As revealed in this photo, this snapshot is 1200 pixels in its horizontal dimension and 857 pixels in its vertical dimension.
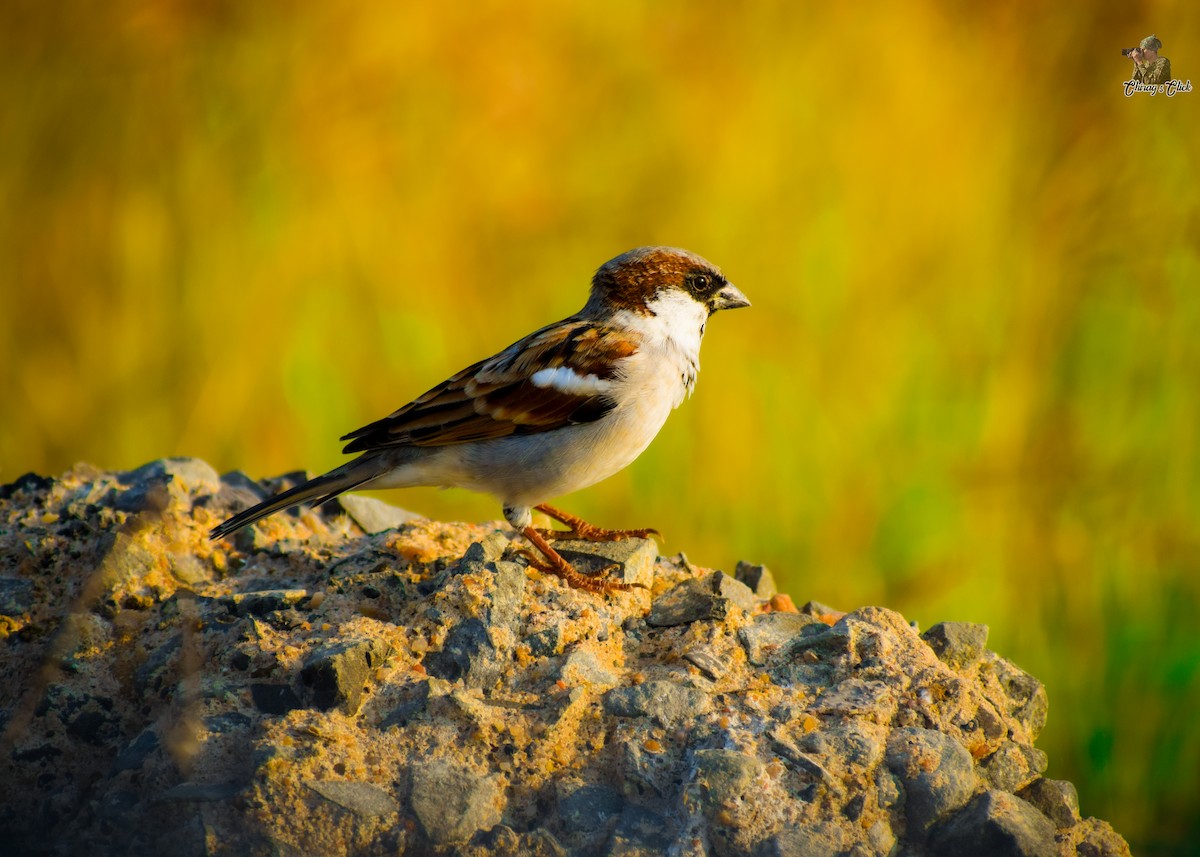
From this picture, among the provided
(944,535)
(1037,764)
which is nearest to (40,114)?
(944,535)

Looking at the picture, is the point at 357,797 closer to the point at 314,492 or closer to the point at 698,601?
the point at 698,601

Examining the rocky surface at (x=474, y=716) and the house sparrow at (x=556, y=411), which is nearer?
the rocky surface at (x=474, y=716)

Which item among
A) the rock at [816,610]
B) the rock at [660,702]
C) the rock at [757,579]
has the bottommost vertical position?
the rock at [660,702]

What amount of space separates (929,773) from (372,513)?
2587 millimetres

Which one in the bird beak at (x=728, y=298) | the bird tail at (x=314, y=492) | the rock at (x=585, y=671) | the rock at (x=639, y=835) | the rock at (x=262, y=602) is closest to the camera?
the rock at (x=639, y=835)

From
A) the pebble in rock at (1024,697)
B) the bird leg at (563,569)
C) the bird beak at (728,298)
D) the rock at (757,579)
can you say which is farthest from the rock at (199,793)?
the bird beak at (728,298)

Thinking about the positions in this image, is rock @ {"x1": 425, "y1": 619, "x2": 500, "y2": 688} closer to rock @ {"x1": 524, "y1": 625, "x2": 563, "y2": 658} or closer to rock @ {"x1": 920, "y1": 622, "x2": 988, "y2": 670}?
rock @ {"x1": 524, "y1": 625, "x2": 563, "y2": 658}

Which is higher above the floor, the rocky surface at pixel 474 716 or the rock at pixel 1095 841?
the rocky surface at pixel 474 716

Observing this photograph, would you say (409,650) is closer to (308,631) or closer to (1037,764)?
(308,631)

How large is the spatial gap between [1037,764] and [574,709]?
51.8 inches

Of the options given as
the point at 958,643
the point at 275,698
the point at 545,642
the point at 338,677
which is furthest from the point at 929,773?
the point at 275,698

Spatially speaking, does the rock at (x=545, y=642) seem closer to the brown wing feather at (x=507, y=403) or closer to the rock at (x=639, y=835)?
the rock at (x=639, y=835)

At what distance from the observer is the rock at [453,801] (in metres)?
2.93

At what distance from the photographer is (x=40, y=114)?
19.1ft
